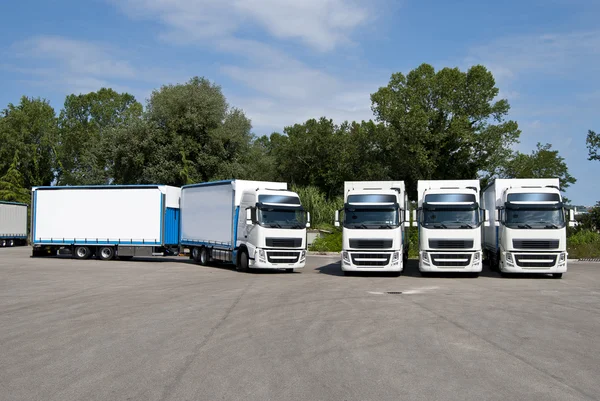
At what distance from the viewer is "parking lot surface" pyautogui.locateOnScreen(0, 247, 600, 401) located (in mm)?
6809

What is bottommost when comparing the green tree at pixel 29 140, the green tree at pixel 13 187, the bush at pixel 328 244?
the bush at pixel 328 244

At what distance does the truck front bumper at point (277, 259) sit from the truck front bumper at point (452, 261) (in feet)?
16.4

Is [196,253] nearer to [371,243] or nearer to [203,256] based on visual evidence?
[203,256]

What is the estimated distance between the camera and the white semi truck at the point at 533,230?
22703mm

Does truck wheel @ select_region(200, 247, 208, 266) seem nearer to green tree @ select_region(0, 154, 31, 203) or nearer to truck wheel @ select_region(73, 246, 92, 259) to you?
truck wheel @ select_region(73, 246, 92, 259)

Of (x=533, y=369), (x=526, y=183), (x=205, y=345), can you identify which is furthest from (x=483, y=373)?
(x=526, y=183)

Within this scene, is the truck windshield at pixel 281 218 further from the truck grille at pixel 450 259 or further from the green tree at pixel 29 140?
the green tree at pixel 29 140

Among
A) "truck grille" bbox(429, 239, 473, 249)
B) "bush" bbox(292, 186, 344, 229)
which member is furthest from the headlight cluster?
"bush" bbox(292, 186, 344, 229)

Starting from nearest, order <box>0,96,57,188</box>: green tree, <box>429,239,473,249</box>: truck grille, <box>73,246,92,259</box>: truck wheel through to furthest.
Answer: <box>429,239,473,249</box>: truck grille, <box>73,246,92,259</box>: truck wheel, <box>0,96,57,188</box>: green tree

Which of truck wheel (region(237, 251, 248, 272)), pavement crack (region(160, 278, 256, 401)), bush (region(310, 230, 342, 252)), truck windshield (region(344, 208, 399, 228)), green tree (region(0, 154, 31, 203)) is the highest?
green tree (region(0, 154, 31, 203))

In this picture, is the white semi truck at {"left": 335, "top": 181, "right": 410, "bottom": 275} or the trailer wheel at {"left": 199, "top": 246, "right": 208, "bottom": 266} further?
the trailer wheel at {"left": 199, "top": 246, "right": 208, "bottom": 266}

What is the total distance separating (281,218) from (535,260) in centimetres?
968

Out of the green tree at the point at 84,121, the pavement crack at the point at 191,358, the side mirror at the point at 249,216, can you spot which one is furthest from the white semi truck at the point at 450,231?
the green tree at the point at 84,121

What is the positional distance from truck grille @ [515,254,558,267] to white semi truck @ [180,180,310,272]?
27.1 feet
